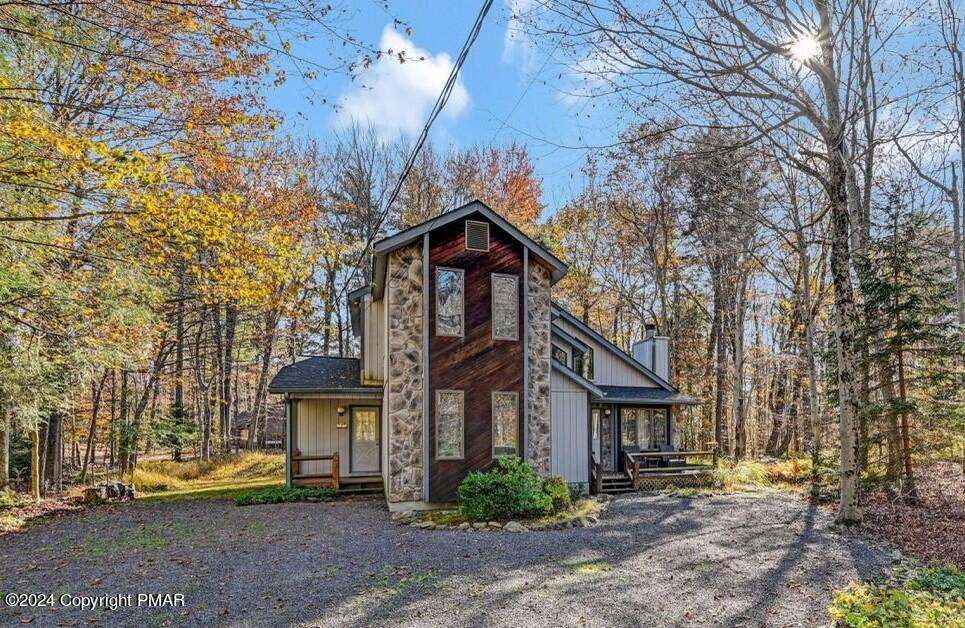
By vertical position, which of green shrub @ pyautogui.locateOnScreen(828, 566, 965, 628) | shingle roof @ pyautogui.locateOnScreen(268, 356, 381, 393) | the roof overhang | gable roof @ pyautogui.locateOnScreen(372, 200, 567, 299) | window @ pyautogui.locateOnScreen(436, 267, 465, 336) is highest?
gable roof @ pyautogui.locateOnScreen(372, 200, 567, 299)

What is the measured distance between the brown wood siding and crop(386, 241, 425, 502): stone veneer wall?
0.28 metres

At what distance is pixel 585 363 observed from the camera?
51.6 ft

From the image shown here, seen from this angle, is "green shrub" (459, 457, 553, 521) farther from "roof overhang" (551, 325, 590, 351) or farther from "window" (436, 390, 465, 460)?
"roof overhang" (551, 325, 590, 351)

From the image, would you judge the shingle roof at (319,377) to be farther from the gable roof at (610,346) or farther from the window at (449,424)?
the gable roof at (610,346)

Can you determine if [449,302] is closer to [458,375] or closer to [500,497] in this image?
[458,375]

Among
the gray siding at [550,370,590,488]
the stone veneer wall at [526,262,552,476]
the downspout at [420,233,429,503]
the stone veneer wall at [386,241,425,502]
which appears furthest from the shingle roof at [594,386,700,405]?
the stone veneer wall at [386,241,425,502]

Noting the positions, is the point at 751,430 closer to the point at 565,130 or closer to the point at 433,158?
the point at 433,158

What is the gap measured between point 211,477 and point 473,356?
40.4 ft

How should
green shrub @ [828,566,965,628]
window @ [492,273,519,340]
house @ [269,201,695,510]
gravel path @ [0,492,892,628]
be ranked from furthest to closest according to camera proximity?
1. window @ [492,273,519,340]
2. house @ [269,201,695,510]
3. gravel path @ [0,492,892,628]
4. green shrub @ [828,566,965,628]

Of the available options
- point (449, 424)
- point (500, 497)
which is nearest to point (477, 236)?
point (449, 424)

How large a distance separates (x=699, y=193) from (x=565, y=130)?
8679 millimetres

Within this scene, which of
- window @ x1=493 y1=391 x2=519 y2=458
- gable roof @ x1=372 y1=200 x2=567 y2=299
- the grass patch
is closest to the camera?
gable roof @ x1=372 y1=200 x2=567 y2=299

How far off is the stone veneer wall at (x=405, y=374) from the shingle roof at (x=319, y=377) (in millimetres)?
3041

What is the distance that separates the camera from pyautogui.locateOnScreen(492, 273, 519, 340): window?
11.1 metres
